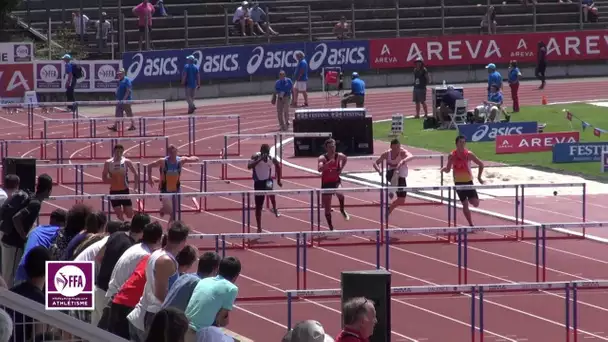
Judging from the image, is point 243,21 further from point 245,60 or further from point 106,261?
point 106,261

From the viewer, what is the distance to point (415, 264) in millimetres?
19750

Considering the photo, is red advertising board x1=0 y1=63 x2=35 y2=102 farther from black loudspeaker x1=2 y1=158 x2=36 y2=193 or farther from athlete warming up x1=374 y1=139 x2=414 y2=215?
black loudspeaker x1=2 y1=158 x2=36 y2=193

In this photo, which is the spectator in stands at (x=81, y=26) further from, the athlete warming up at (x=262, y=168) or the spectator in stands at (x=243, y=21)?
Result: the athlete warming up at (x=262, y=168)

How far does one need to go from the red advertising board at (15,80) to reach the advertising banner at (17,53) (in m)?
0.50

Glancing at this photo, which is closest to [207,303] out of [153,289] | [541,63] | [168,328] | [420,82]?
[153,289]

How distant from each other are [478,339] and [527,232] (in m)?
7.27

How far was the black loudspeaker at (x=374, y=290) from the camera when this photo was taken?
9.52 meters

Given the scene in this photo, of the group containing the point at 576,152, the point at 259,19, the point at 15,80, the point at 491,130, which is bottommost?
the point at 576,152

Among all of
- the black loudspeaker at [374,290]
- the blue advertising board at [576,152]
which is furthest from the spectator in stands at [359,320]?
the blue advertising board at [576,152]

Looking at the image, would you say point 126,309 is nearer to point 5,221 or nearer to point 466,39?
point 5,221

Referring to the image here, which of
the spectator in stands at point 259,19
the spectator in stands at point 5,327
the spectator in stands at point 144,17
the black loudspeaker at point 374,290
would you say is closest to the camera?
the spectator in stands at point 5,327

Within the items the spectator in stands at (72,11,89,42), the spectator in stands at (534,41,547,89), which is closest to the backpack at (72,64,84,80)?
the spectator in stands at (72,11,89,42)

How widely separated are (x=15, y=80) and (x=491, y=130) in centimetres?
1542

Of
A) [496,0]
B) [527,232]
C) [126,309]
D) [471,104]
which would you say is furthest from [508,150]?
[496,0]
